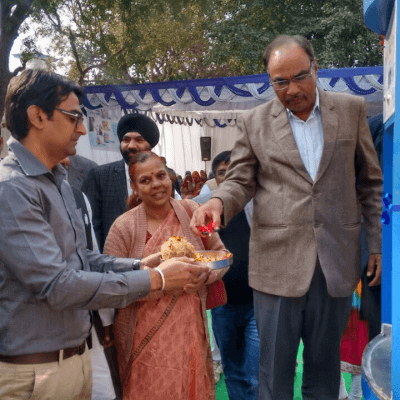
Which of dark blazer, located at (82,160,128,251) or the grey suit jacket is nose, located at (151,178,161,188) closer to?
the grey suit jacket

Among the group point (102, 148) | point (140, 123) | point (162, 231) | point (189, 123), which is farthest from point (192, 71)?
point (162, 231)

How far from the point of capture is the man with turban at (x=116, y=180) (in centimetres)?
361

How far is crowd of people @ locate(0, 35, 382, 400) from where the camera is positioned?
1608 millimetres

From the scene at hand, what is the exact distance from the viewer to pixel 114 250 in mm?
2471

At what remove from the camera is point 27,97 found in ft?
5.52

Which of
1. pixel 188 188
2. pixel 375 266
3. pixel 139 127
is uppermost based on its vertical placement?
pixel 139 127

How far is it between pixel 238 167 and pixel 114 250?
0.80m

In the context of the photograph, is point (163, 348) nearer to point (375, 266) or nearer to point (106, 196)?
point (375, 266)

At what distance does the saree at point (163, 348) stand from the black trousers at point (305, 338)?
1.17 ft

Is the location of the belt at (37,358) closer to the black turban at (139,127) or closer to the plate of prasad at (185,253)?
the plate of prasad at (185,253)

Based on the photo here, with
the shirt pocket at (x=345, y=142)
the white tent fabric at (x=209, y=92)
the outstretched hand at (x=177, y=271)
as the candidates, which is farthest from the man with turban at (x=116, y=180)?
the white tent fabric at (x=209, y=92)

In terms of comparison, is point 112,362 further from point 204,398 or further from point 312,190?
point 312,190

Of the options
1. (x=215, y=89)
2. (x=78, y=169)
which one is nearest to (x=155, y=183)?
(x=78, y=169)

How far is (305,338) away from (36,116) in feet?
4.91
